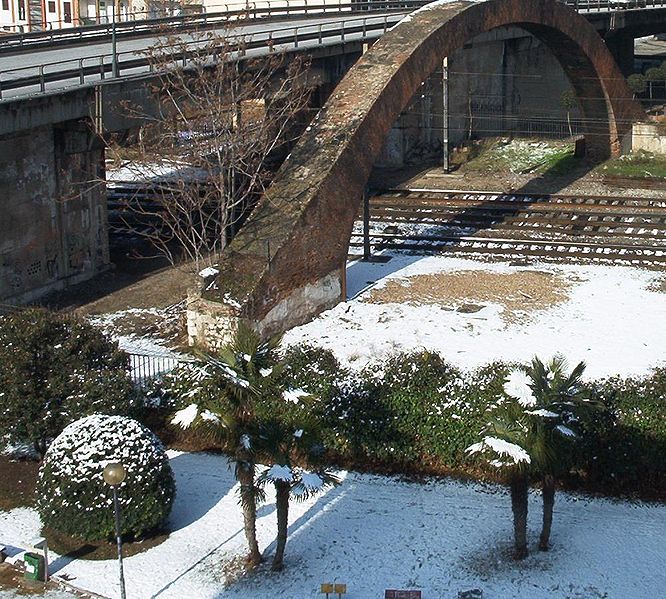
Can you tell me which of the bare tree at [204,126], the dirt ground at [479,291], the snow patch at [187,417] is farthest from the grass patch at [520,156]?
the snow patch at [187,417]

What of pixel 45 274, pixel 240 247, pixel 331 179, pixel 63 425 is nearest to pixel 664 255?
pixel 331 179

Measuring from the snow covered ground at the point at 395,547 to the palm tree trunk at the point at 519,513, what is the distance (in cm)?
22

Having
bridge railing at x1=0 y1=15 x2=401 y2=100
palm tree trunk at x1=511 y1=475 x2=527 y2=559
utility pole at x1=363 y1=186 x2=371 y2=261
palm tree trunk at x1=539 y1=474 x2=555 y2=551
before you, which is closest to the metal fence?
bridge railing at x1=0 y1=15 x2=401 y2=100

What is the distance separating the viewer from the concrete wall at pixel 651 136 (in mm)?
41938

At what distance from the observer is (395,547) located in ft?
Answer: 52.7

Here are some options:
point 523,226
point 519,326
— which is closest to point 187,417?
point 519,326

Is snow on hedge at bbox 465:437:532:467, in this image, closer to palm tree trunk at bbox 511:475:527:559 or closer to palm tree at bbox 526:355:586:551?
palm tree at bbox 526:355:586:551

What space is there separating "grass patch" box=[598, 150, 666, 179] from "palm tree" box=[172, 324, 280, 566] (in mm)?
26308

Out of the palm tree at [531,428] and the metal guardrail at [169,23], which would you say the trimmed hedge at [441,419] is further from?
the metal guardrail at [169,23]

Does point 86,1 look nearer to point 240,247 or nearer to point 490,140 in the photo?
Result: point 490,140

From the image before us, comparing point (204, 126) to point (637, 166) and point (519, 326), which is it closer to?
point (519, 326)

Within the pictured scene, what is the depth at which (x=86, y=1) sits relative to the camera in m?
72.7

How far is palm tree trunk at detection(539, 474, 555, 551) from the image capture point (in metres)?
15.3

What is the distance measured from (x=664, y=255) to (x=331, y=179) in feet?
33.7
